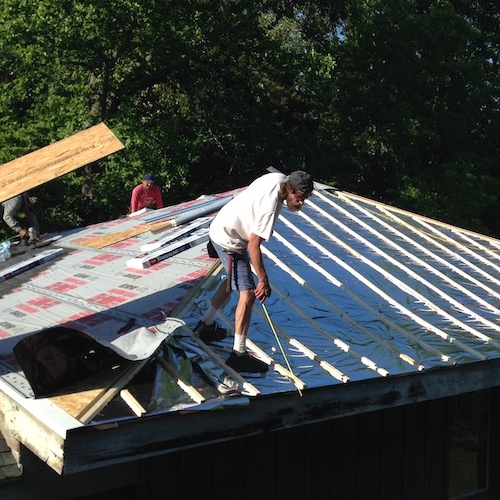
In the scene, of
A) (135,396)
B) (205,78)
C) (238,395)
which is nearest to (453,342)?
(238,395)

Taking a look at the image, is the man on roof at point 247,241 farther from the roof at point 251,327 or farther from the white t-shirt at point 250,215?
the roof at point 251,327

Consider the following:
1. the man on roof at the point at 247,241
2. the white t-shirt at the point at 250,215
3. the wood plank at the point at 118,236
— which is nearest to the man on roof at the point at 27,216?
the wood plank at the point at 118,236

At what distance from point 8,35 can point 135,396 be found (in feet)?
46.4

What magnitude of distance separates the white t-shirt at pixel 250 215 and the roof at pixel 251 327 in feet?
2.15

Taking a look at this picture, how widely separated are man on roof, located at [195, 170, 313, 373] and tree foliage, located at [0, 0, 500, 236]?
38.5ft

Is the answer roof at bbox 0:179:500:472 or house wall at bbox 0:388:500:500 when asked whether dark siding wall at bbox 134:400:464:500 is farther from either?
roof at bbox 0:179:500:472

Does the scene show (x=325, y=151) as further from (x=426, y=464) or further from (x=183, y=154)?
(x=426, y=464)

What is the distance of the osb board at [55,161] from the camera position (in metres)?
4.54

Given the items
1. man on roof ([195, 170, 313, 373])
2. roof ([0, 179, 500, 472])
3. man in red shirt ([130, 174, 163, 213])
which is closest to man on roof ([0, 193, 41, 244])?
roof ([0, 179, 500, 472])

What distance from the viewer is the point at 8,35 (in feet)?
52.5

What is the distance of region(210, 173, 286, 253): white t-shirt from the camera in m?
4.38

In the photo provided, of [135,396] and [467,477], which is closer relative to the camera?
[135,396]

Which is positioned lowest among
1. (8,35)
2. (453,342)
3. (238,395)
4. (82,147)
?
(453,342)

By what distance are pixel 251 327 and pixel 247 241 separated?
87 cm
